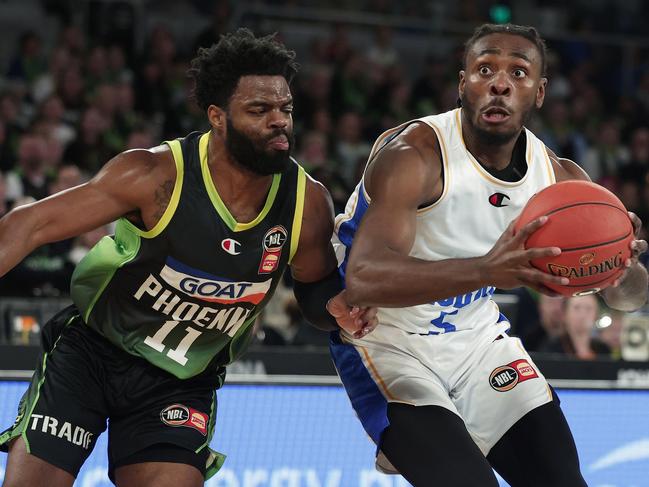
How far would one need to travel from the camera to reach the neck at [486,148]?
161 inches

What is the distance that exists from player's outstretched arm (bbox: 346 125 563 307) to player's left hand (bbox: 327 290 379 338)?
18 centimetres

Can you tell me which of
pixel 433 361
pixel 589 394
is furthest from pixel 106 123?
pixel 433 361

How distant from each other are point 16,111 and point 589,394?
6.37 meters

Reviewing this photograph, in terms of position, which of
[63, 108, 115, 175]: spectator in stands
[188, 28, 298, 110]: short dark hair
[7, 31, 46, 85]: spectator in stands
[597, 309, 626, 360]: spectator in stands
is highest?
[188, 28, 298, 110]: short dark hair

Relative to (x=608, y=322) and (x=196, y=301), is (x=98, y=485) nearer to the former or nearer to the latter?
(x=196, y=301)

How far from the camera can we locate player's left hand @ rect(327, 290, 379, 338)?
3928 mm

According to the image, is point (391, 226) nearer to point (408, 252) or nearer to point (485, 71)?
point (408, 252)

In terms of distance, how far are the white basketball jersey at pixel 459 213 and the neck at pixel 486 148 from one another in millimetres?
33

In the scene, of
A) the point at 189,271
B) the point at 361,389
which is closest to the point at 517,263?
the point at 361,389

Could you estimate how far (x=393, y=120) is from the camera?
11734mm

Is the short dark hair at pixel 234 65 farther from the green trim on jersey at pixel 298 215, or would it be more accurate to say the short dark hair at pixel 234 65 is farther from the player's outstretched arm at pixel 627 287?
the player's outstretched arm at pixel 627 287

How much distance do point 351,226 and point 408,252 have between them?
0.58m

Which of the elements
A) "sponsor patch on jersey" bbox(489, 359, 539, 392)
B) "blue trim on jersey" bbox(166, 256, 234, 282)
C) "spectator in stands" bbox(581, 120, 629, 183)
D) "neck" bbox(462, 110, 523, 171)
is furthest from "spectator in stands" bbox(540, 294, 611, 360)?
"spectator in stands" bbox(581, 120, 629, 183)

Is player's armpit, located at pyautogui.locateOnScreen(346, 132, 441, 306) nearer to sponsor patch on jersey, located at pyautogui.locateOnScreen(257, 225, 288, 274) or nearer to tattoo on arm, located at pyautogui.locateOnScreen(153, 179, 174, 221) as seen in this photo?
sponsor patch on jersey, located at pyautogui.locateOnScreen(257, 225, 288, 274)
